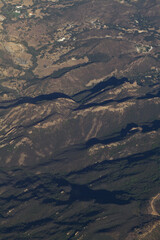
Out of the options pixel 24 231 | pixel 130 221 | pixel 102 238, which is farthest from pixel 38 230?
pixel 130 221

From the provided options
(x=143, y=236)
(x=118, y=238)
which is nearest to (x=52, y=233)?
(x=118, y=238)

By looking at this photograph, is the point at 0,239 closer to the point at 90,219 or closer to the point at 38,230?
the point at 38,230

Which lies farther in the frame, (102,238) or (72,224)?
(72,224)

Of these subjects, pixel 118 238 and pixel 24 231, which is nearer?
pixel 118 238

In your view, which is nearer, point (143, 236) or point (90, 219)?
point (143, 236)

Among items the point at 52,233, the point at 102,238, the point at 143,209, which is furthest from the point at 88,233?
the point at 143,209

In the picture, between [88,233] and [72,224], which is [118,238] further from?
[72,224]

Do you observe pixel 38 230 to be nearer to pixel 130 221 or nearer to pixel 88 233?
pixel 88 233
